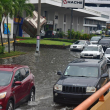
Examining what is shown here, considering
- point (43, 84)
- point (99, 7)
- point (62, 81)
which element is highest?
point (99, 7)

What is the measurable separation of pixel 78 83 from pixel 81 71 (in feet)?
4.66

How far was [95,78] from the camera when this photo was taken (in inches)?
471

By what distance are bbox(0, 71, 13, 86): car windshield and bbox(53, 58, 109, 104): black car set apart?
6.85 ft

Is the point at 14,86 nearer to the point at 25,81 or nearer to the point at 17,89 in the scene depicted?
the point at 17,89

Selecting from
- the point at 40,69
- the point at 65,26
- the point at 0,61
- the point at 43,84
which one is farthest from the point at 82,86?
the point at 65,26

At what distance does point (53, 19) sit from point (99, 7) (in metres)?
76.7

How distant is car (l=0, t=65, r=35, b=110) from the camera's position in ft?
29.7

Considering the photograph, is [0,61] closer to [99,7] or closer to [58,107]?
[58,107]

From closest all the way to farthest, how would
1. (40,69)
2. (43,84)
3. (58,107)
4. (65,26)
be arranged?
(58,107)
(43,84)
(40,69)
(65,26)

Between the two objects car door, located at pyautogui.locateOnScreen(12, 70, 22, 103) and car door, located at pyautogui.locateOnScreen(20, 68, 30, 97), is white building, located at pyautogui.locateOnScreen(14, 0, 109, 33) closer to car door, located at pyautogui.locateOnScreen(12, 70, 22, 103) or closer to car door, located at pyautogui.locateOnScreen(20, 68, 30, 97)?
car door, located at pyautogui.locateOnScreen(20, 68, 30, 97)

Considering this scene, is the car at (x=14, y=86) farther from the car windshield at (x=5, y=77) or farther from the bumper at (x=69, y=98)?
the bumper at (x=69, y=98)

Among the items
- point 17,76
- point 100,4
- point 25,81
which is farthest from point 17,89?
point 100,4

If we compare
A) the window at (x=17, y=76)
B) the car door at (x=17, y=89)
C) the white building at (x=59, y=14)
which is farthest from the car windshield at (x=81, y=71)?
the white building at (x=59, y=14)

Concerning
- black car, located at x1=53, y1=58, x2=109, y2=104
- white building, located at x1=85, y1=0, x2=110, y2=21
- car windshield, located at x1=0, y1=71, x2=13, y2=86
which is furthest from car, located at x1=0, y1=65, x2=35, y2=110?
white building, located at x1=85, y1=0, x2=110, y2=21
